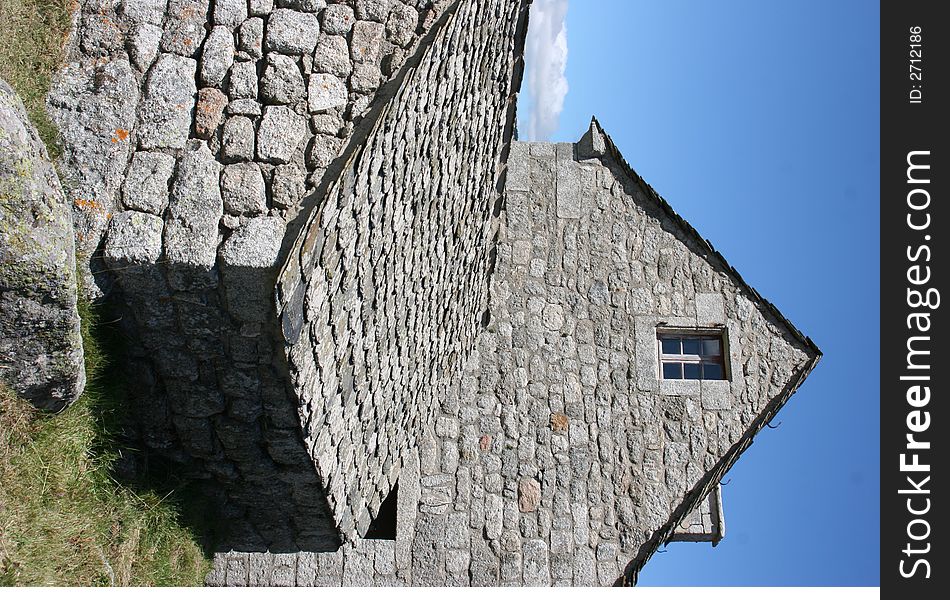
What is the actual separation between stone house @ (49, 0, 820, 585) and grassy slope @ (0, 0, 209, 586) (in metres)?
0.14

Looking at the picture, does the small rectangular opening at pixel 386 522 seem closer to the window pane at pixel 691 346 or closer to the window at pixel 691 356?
the window at pixel 691 356

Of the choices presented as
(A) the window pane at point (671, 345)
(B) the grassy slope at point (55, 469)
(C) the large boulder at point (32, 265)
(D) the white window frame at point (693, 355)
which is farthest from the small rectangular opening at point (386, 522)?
(C) the large boulder at point (32, 265)

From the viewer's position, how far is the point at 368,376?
16.2ft

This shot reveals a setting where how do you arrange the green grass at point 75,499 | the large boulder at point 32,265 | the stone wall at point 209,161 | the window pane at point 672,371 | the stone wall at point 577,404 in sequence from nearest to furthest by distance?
the large boulder at point 32,265, the stone wall at point 209,161, the green grass at point 75,499, the stone wall at point 577,404, the window pane at point 672,371

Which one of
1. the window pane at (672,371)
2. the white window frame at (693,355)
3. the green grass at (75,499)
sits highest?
the white window frame at (693,355)

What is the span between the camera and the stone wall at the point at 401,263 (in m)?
3.87

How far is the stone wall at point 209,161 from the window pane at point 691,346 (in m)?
3.83

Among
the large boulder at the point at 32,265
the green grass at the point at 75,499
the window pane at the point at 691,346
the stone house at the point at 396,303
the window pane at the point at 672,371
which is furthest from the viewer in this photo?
the window pane at the point at 691,346

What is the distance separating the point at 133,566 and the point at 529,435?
3.16 meters

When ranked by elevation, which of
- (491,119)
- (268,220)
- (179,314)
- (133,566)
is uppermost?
(491,119)

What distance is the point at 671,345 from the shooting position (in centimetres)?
728
